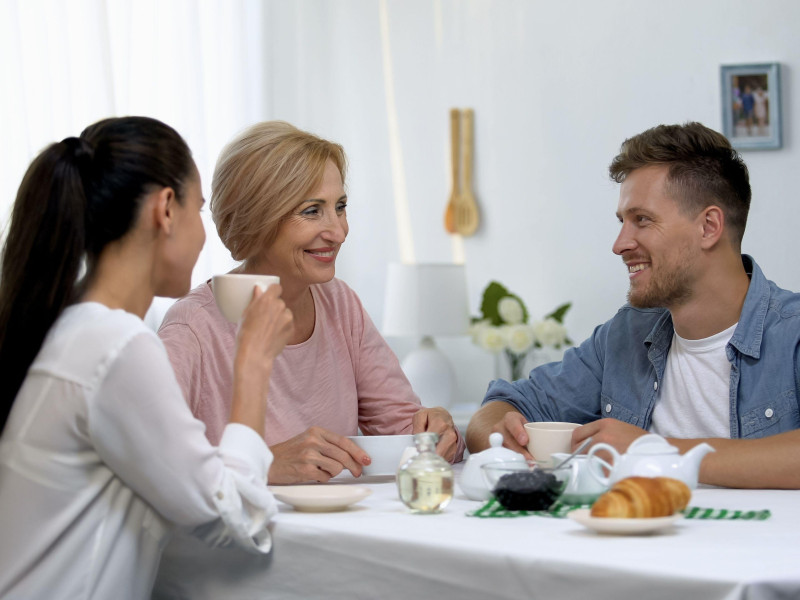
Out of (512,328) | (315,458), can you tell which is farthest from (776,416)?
(512,328)

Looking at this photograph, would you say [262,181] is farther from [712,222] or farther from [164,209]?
[712,222]

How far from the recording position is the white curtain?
254 cm

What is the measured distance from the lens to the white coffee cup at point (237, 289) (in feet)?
5.04

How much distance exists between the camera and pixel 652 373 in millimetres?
2076

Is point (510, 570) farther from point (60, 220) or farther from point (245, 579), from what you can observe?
point (60, 220)

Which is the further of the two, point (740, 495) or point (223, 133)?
point (223, 133)

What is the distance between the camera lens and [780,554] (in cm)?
110

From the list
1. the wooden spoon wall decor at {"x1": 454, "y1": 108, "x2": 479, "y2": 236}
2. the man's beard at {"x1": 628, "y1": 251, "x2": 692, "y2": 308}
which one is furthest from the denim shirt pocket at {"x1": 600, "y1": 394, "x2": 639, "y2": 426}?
the wooden spoon wall decor at {"x1": 454, "y1": 108, "x2": 479, "y2": 236}

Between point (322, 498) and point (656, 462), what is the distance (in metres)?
0.48

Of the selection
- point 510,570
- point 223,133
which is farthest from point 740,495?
point 223,133

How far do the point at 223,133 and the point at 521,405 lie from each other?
5.85ft

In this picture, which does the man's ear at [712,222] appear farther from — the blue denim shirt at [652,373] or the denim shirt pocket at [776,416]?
the denim shirt pocket at [776,416]

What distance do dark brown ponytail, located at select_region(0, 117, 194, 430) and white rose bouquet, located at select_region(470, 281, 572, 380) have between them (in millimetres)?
2366

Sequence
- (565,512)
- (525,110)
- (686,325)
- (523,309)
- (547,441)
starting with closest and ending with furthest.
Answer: (565,512) → (547,441) → (686,325) → (523,309) → (525,110)
